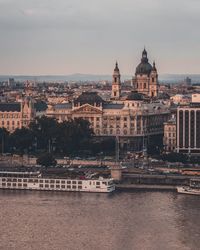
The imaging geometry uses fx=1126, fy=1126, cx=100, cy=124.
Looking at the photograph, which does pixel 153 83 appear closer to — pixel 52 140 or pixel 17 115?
pixel 17 115

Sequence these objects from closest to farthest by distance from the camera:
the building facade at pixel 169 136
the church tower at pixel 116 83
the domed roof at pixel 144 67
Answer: the building facade at pixel 169 136, the church tower at pixel 116 83, the domed roof at pixel 144 67

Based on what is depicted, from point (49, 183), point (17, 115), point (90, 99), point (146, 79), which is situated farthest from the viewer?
point (146, 79)

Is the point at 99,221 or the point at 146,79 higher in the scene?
the point at 146,79

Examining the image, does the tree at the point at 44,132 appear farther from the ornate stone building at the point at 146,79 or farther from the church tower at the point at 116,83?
the ornate stone building at the point at 146,79

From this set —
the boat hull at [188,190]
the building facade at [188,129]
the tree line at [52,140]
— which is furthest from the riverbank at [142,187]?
the building facade at [188,129]

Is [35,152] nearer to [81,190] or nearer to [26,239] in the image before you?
[81,190]

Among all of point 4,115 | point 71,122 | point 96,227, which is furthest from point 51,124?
point 96,227

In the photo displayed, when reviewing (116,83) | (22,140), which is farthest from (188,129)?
(116,83)

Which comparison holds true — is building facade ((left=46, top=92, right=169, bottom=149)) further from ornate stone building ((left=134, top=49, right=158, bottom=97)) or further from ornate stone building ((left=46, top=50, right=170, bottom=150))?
ornate stone building ((left=134, top=49, right=158, bottom=97))
